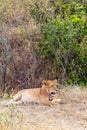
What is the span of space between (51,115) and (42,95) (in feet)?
4.08

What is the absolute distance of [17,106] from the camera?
9203 mm

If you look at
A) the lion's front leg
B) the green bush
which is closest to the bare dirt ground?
the lion's front leg

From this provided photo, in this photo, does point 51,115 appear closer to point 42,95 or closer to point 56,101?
point 56,101

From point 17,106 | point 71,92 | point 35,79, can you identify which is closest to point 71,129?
point 17,106

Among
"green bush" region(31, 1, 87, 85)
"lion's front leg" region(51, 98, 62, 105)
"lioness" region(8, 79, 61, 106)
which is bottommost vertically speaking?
"lion's front leg" region(51, 98, 62, 105)

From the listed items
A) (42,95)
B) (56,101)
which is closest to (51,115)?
(56,101)

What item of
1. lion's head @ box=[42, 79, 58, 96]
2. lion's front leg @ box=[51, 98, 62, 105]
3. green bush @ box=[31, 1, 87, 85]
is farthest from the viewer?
green bush @ box=[31, 1, 87, 85]

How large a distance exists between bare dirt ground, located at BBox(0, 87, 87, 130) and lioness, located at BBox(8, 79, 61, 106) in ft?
0.77

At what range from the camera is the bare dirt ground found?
7.26 meters

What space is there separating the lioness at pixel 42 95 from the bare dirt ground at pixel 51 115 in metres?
0.24

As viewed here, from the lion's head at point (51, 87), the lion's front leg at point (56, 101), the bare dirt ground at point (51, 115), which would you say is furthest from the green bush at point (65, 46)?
the lion's front leg at point (56, 101)

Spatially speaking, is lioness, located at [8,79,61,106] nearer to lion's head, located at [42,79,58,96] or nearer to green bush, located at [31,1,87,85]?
lion's head, located at [42,79,58,96]

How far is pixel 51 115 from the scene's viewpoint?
27.9ft

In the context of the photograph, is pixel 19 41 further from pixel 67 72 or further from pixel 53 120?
pixel 53 120
